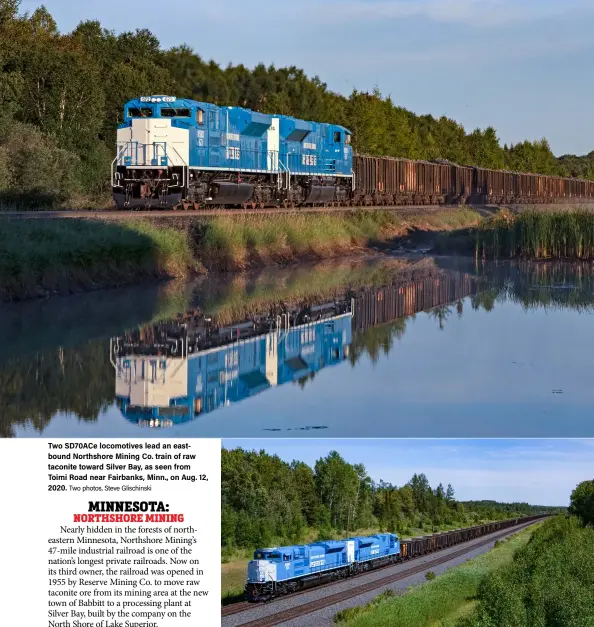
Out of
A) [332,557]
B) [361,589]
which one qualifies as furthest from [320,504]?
[332,557]

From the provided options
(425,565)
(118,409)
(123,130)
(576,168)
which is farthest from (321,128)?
(576,168)

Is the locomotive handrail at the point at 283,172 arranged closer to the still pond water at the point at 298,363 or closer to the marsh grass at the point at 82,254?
the marsh grass at the point at 82,254

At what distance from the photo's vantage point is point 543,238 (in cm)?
3023

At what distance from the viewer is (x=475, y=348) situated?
16.2 metres

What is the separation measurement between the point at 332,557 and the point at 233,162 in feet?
82.5

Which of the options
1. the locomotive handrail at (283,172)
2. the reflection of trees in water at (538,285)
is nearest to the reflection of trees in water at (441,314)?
the reflection of trees in water at (538,285)

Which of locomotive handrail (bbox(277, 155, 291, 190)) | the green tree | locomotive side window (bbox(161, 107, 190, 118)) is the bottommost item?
the green tree

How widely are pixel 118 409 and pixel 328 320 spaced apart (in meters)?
7.46

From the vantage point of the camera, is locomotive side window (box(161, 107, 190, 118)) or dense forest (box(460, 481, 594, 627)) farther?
locomotive side window (box(161, 107, 190, 118))

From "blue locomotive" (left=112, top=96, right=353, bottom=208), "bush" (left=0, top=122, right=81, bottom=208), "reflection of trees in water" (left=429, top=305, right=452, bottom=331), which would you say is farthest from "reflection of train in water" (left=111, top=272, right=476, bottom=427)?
"bush" (left=0, top=122, right=81, bottom=208)

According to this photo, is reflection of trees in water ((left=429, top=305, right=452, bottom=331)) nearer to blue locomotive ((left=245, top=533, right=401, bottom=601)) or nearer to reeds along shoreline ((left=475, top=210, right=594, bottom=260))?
reeds along shoreline ((left=475, top=210, right=594, bottom=260))

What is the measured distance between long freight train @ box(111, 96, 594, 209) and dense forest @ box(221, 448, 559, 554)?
2288 cm

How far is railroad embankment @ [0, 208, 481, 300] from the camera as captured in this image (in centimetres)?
1889

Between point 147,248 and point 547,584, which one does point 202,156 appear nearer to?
point 147,248
